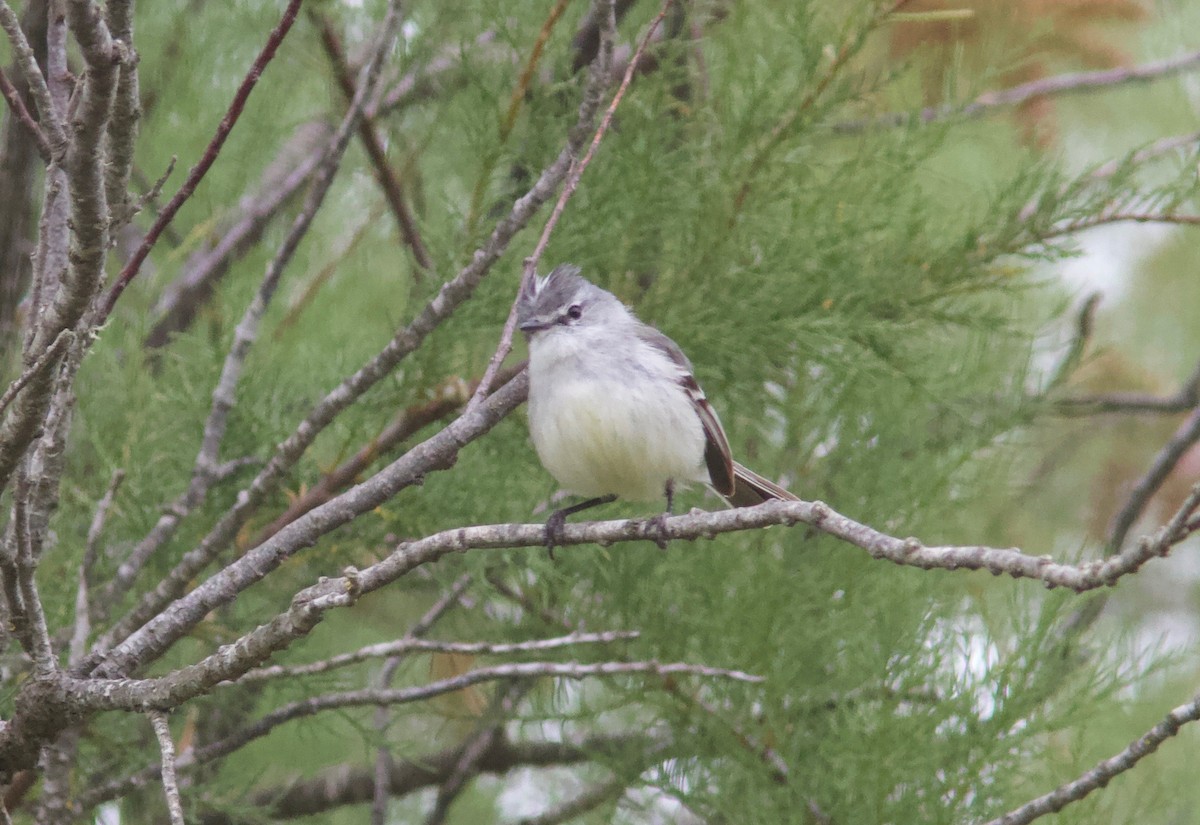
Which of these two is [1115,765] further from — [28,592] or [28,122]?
[28,122]

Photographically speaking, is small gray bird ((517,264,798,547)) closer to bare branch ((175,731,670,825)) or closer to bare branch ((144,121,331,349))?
bare branch ((175,731,670,825))

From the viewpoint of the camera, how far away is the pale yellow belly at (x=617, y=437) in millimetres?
2754

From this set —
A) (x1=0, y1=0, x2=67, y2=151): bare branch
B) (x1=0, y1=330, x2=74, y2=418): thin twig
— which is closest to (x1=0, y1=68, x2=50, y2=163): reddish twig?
(x1=0, y1=0, x2=67, y2=151): bare branch

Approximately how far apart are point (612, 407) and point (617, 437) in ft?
0.28

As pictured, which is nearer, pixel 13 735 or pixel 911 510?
pixel 13 735

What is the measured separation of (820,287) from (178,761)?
172cm

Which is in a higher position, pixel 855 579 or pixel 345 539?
pixel 345 539

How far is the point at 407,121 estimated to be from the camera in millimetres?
3959

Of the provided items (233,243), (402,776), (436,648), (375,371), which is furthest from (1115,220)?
(402,776)

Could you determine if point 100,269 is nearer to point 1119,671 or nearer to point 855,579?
point 855,579

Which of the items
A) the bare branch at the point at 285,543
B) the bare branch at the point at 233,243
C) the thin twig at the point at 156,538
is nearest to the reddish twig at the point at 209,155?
the bare branch at the point at 285,543

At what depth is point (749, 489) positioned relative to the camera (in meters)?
3.03

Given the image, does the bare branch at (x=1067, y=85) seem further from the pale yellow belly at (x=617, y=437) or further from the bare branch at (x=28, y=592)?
the bare branch at (x=28, y=592)

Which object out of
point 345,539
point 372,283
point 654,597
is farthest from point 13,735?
point 372,283
